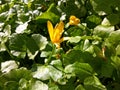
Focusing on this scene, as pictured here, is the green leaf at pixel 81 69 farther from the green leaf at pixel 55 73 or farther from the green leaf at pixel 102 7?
the green leaf at pixel 102 7

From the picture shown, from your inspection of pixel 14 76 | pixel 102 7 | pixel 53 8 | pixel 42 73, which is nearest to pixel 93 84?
pixel 42 73

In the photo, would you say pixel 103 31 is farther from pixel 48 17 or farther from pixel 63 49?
pixel 48 17

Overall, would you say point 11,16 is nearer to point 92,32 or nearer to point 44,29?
point 44,29

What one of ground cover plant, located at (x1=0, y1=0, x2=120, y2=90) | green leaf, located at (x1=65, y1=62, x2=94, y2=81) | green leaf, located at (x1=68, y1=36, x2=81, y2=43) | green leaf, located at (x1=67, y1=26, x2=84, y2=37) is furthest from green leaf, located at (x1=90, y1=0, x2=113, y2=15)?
green leaf, located at (x1=65, y1=62, x2=94, y2=81)

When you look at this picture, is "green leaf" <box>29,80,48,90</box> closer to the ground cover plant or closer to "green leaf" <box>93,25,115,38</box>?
the ground cover plant

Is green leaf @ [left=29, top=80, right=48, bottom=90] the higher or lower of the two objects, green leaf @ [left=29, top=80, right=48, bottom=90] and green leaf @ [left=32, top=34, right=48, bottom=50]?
the lower

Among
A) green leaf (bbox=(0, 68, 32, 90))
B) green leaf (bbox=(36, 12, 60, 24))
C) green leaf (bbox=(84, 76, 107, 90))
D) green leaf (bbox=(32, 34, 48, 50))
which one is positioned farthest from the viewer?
green leaf (bbox=(36, 12, 60, 24))

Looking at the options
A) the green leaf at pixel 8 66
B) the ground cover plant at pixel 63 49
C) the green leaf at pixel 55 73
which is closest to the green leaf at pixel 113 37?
the ground cover plant at pixel 63 49
